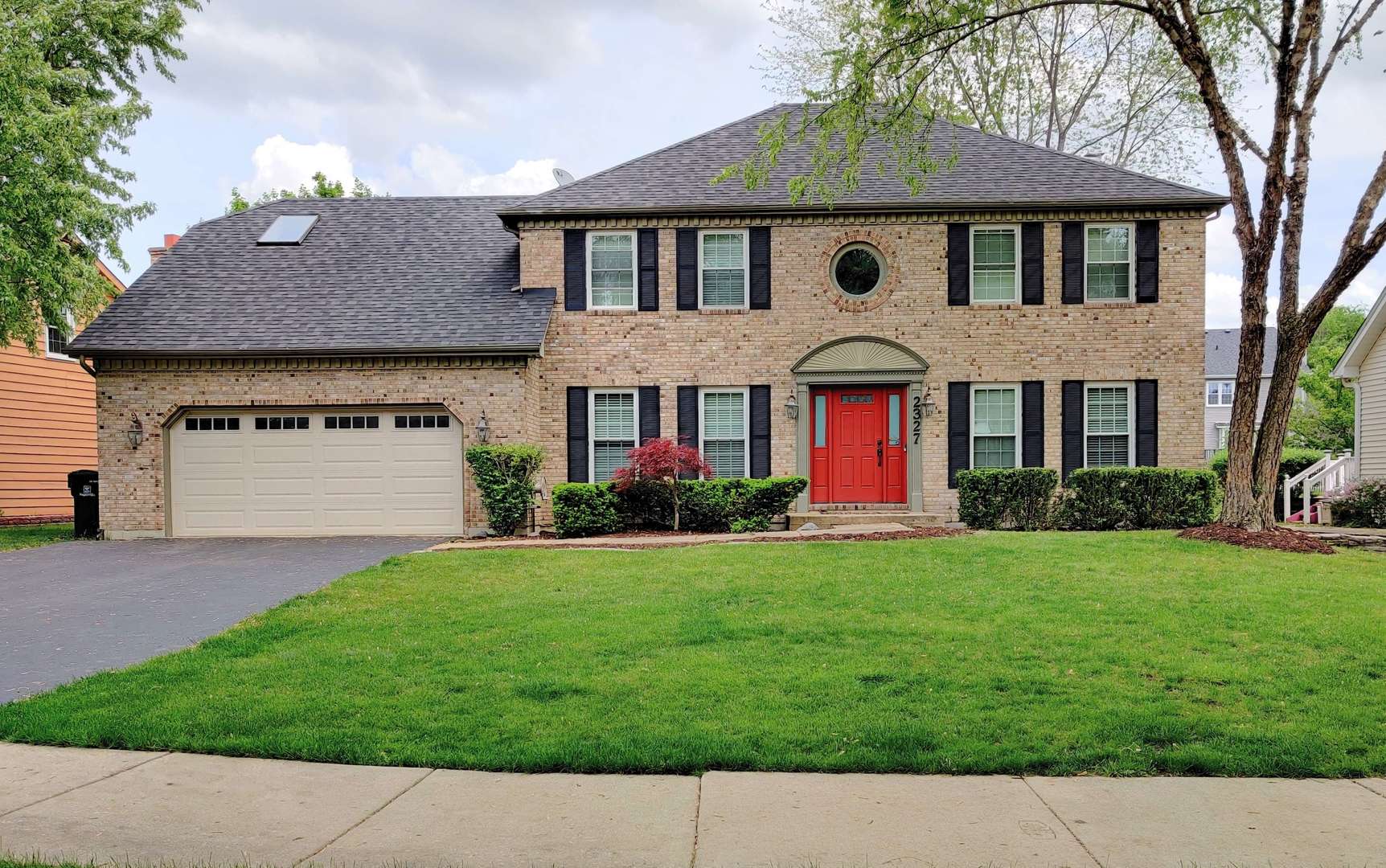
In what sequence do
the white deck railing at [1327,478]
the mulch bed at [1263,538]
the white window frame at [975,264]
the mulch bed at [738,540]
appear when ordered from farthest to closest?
the white deck railing at [1327,478] < the white window frame at [975,264] < the mulch bed at [738,540] < the mulch bed at [1263,538]

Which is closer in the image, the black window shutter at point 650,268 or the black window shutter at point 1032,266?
the black window shutter at point 1032,266

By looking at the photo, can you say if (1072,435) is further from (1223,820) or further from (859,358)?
(1223,820)

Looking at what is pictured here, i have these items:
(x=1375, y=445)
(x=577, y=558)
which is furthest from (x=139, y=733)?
(x=1375, y=445)

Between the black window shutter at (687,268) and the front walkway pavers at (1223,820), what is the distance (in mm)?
12088

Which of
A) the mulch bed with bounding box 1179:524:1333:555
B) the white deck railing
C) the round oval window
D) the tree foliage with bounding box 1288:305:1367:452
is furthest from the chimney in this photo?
the tree foliage with bounding box 1288:305:1367:452

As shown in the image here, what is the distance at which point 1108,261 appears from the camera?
50.6ft

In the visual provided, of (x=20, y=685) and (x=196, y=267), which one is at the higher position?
(x=196, y=267)

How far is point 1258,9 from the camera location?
1169 centimetres

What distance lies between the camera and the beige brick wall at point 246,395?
14789 millimetres

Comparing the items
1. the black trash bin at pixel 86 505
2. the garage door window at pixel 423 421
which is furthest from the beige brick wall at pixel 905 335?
the black trash bin at pixel 86 505

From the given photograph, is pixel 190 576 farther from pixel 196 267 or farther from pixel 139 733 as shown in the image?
pixel 196 267

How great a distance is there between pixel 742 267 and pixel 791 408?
2566mm

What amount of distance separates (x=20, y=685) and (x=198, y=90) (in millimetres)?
15415

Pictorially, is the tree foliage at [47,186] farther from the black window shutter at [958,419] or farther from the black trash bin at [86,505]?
the black window shutter at [958,419]
